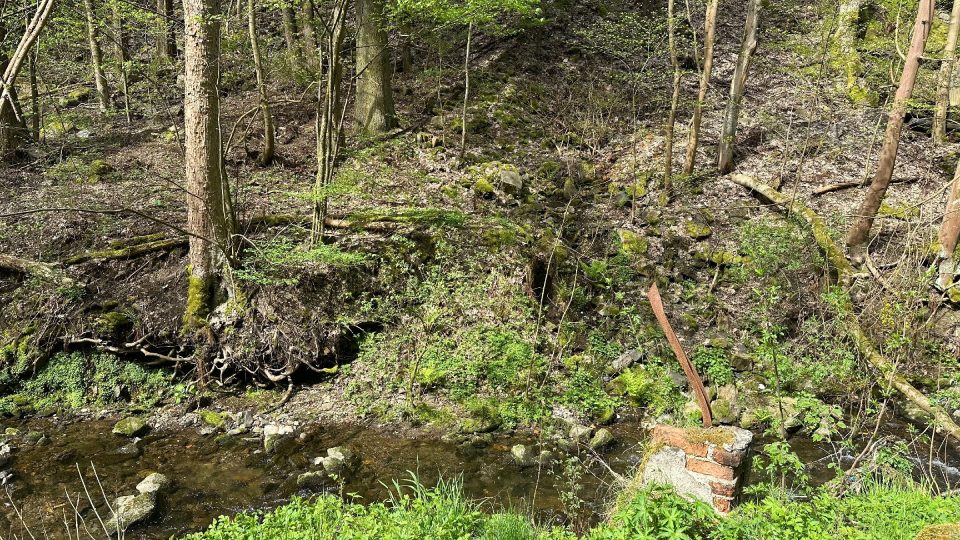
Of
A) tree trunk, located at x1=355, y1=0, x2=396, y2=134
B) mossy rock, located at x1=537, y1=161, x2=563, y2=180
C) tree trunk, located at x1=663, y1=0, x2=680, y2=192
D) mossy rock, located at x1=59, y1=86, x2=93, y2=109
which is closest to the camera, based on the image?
tree trunk, located at x1=663, y1=0, x2=680, y2=192

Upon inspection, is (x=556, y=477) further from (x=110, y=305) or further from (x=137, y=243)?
(x=137, y=243)

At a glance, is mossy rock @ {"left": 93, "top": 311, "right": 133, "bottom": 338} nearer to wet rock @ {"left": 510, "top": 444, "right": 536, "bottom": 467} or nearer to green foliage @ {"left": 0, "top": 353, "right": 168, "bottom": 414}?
green foliage @ {"left": 0, "top": 353, "right": 168, "bottom": 414}

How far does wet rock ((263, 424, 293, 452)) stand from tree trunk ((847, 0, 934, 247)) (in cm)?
851

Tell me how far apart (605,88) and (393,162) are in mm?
6409

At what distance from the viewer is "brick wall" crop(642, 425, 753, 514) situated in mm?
3596

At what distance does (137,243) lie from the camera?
7.60 m

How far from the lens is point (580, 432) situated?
6504 millimetres

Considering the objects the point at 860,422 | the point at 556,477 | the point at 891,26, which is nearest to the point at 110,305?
the point at 556,477

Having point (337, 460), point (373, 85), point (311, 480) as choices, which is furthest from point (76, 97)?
point (311, 480)

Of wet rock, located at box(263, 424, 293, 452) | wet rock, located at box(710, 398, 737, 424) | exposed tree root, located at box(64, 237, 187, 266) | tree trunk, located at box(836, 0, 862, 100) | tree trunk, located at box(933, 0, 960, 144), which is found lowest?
wet rock, located at box(710, 398, 737, 424)

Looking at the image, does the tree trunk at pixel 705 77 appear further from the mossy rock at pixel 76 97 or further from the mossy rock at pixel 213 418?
the mossy rock at pixel 76 97

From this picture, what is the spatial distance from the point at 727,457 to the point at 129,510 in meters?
4.94

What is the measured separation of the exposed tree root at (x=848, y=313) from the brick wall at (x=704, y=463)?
92.4 inches

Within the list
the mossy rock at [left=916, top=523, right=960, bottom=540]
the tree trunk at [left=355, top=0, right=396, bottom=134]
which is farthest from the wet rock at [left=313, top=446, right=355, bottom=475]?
the tree trunk at [left=355, top=0, right=396, bottom=134]
